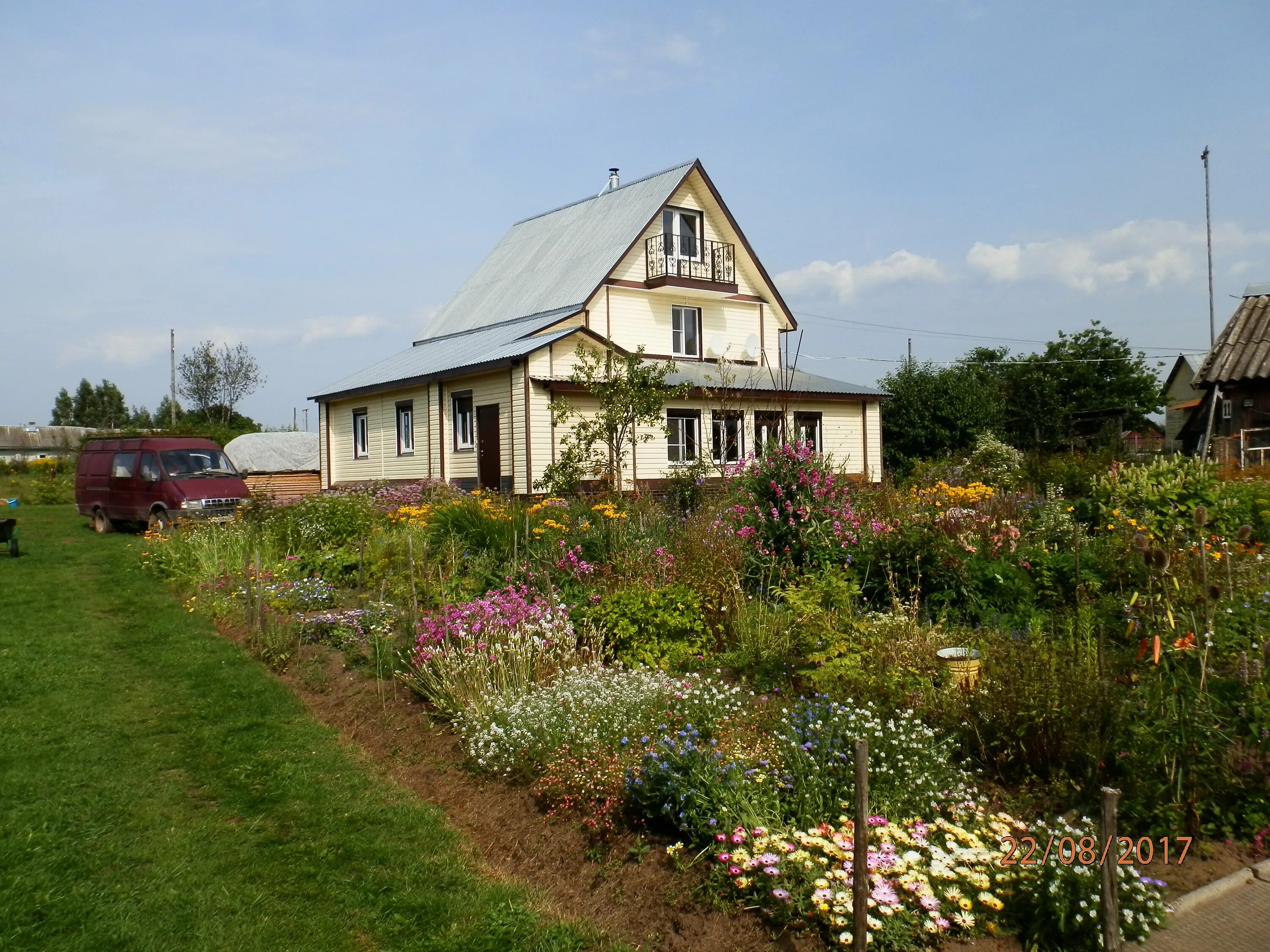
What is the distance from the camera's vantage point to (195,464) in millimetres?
18609

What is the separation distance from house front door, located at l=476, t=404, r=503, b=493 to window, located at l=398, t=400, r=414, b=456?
→ 3231mm

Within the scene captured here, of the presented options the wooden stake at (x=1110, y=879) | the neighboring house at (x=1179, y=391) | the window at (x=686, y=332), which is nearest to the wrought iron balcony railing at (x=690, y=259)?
the window at (x=686, y=332)

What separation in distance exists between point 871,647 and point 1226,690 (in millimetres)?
2037

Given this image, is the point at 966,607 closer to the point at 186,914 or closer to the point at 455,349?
the point at 186,914

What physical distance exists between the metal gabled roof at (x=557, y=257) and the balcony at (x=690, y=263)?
2.91 feet

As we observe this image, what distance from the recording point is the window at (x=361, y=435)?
89.7 ft

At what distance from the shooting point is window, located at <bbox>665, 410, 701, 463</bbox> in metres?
23.7

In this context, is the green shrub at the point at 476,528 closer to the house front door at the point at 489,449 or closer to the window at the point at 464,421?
the house front door at the point at 489,449

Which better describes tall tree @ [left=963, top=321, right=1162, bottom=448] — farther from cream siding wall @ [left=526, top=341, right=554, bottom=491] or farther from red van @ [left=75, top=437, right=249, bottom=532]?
red van @ [left=75, top=437, right=249, bottom=532]

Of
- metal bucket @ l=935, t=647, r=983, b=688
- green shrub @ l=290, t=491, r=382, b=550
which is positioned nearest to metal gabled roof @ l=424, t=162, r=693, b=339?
green shrub @ l=290, t=491, r=382, b=550

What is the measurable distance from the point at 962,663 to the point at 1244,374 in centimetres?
1273

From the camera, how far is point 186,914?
404cm

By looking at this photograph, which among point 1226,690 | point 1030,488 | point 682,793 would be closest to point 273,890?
point 682,793
